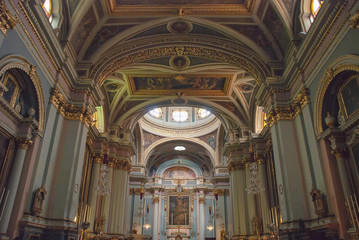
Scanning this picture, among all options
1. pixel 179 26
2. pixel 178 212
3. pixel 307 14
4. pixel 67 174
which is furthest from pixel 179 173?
pixel 307 14

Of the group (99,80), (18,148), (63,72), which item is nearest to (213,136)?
(99,80)

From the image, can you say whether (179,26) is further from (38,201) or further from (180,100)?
(38,201)

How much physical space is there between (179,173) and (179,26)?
24198 mm

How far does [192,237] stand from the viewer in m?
29.4

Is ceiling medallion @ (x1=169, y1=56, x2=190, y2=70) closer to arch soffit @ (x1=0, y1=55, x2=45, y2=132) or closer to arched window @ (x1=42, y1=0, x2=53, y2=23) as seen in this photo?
arched window @ (x1=42, y1=0, x2=53, y2=23)

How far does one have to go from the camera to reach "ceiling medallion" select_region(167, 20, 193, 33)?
38.4ft

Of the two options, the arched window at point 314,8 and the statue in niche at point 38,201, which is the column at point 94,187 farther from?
the arched window at point 314,8

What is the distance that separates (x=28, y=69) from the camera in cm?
784

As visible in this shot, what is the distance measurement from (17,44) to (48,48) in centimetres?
158

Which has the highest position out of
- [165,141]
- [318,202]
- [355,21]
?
[165,141]

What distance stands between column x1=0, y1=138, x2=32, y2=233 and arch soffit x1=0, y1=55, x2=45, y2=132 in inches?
30.1

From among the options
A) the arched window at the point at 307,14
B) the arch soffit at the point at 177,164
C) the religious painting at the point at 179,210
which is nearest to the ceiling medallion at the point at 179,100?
the arched window at the point at 307,14

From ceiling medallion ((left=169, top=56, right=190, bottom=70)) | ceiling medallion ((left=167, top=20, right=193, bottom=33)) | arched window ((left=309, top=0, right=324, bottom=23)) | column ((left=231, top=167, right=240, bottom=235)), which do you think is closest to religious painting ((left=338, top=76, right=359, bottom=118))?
arched window ((left=309, top=0, right=324, bottom=23))

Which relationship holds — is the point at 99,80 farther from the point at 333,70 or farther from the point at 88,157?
the point at 333,70
